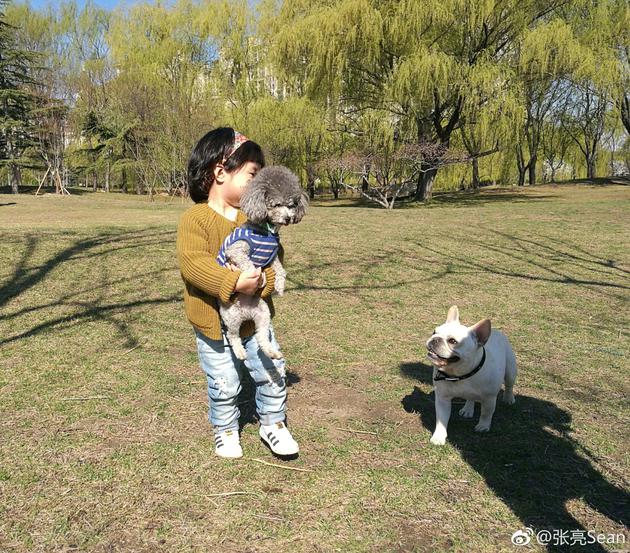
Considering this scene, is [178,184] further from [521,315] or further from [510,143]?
[521,315]

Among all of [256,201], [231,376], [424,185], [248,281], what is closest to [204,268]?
[248,281]

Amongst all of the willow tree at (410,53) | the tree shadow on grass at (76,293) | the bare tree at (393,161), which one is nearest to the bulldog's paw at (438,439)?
the tree shadow on grass at (76,293)

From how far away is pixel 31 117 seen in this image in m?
33.2

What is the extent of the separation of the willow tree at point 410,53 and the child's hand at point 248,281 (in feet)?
57.1

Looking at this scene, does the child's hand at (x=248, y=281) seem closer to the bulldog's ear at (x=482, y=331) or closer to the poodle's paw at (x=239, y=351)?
the poodle's paw at (x=239, y=351)

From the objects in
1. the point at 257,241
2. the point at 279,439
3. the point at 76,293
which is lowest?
the point at 279,439

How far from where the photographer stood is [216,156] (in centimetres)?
269

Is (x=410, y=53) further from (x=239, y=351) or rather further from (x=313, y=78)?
(x=239, y=351)

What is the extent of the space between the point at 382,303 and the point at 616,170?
59157mm

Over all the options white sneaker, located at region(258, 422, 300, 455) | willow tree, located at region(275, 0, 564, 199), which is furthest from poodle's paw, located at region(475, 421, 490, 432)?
willow tree, located at region(275, 0, 564, 199)

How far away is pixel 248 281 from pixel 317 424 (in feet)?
4.24

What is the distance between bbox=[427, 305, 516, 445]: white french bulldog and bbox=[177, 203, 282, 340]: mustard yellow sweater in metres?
0.97

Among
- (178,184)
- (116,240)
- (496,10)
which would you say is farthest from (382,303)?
(178,184)

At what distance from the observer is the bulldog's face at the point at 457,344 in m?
2.77
